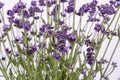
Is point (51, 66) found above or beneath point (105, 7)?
beneath

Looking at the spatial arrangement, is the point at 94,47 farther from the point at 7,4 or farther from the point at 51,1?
the point at 7,4

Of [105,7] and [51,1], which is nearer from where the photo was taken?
[105,7]

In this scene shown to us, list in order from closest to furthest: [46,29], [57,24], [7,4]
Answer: [46,29]
[57,24]
[7,4]

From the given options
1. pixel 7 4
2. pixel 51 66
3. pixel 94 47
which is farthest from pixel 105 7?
pixel 7 4

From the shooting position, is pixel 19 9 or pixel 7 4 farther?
pixel 7 4

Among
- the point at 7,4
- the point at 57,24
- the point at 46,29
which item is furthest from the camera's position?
the point at 7,4

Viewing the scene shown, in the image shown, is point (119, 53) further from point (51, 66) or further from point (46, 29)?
point (46, 29)

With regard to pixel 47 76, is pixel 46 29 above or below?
above

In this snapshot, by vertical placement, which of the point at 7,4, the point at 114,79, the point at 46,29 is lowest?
the point at 114,79

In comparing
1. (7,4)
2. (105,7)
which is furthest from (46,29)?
(7,4)
